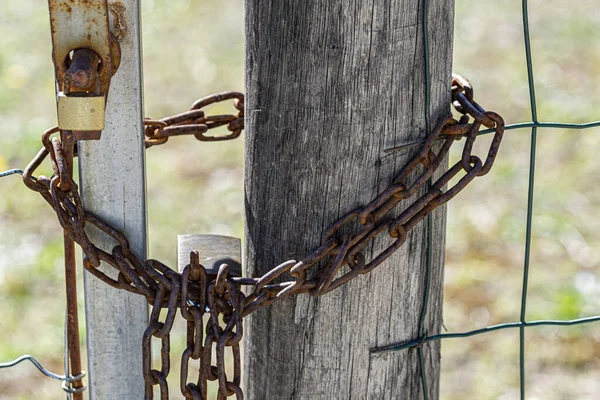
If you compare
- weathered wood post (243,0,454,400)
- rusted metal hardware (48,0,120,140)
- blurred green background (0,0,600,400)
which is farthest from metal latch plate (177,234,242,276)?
blurred green background (0,0,600,400)

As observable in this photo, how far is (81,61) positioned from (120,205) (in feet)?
0.99

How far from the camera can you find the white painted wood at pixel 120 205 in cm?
138

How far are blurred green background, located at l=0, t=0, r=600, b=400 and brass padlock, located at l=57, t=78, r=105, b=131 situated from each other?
2.16 metres

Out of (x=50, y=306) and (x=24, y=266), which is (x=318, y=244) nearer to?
(x=50, y=306)

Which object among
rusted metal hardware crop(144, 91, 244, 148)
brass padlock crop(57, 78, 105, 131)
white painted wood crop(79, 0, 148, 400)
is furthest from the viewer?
rusted metal hardware crop(144, 91, 244, 148)

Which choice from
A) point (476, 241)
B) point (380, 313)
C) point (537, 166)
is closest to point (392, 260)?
point (380, 313)

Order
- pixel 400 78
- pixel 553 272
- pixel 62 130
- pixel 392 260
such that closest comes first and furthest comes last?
pixel 62 130 → pixel 400 78 → pixel 392 260 → pixel 553 272

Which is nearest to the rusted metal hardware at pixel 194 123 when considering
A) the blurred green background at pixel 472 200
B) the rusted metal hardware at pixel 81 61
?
the rusted metal hardware at pixel 81 61

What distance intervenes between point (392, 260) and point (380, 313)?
0.11m

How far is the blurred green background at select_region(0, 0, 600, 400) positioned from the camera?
3420mm

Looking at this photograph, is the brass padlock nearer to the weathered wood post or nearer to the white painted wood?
the white painted wood

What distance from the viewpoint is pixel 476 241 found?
4.24m

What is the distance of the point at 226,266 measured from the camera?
143 centimetres

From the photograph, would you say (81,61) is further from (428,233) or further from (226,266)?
(428,233)
